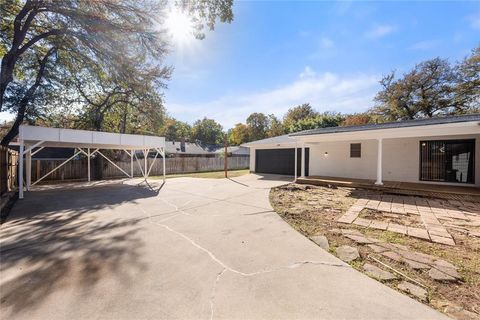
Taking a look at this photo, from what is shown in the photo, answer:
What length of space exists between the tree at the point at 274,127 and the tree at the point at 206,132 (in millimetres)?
11658

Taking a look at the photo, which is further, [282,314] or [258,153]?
[258,153]

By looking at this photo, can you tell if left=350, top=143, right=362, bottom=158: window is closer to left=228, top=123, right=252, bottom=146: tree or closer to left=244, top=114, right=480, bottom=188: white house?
left=244, top=114, right=480, bottom=188: white house

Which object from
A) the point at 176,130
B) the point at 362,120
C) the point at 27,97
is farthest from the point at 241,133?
the point at 27,97

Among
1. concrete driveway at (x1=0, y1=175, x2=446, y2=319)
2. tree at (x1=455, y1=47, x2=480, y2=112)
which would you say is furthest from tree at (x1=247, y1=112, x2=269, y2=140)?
concrete driveway at (x1=0, y1=175, x2=446, y2=319)

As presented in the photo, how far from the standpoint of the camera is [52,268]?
3.03 metres

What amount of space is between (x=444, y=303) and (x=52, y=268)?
4752mm

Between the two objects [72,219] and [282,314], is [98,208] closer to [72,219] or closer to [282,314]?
[72,219]

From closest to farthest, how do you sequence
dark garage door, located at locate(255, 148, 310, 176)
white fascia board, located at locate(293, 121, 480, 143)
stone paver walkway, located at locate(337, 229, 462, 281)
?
stone paver walkway, located at locate(337, 229, 462, 281) → white fascia board, located at locate(293, 121, 480, 143) → dark garage door, located at locate(255, 148, 310, 176)

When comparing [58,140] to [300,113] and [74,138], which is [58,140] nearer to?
[74,138]

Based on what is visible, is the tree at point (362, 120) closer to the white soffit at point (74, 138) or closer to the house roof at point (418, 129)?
the house roof at point (418, 129)

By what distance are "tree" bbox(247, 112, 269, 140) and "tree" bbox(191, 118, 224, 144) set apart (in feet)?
27.6

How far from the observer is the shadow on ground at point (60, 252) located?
2605 millimetres

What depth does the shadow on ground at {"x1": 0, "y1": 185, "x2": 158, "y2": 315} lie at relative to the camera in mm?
2605

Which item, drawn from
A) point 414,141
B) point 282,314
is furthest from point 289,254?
point 414,141
